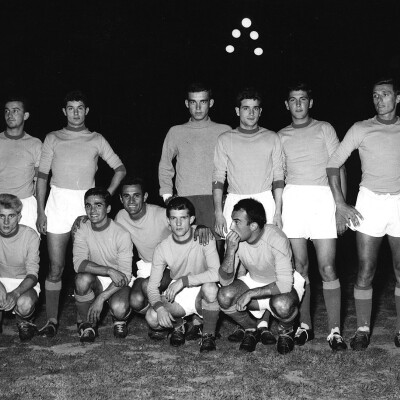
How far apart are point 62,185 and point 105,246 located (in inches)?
22.4

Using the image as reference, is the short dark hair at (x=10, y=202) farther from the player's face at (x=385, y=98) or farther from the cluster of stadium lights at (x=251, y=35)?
the cluster of stadium lights at (x=251, y=35)

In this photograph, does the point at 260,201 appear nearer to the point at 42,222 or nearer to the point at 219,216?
the point at 219,216

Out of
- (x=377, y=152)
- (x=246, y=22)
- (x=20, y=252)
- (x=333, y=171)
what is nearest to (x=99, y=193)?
(x=20, y=252)

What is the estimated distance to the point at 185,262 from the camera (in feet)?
15.2

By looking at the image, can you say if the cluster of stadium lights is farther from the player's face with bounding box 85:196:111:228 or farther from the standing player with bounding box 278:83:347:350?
the player's face with bounding box 85:196:111:228

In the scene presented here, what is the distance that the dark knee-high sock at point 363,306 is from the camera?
446cm

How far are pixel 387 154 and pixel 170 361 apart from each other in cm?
191

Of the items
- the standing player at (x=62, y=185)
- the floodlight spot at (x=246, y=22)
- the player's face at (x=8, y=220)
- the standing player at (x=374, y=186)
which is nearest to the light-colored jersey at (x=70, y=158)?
the standing player at (x=62, y=185)

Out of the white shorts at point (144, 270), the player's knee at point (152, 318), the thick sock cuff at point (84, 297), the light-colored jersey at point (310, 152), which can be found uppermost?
the light-colored jersey at point (310, 152)

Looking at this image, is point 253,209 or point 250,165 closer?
point 253,209

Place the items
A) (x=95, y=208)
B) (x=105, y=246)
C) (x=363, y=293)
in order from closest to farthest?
(x=363, y=293)
(x=95, y=208)
(x=105, y=246)

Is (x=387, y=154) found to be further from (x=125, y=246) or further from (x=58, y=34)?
(x=58, y=34)

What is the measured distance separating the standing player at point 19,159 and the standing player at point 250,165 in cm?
144

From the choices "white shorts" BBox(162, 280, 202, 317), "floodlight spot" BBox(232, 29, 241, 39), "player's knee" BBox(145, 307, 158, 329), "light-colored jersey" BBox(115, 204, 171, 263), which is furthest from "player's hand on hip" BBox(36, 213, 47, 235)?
"floodlight spot" BBox(232, 29, 241, 39)
